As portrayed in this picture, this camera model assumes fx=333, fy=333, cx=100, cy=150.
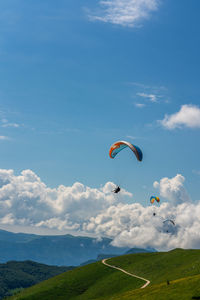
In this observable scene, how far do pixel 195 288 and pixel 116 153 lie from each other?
31.6 metres

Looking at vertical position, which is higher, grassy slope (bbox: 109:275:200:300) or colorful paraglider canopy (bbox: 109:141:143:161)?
colorful paraglider canopy (bbox: 109:141:143:161)

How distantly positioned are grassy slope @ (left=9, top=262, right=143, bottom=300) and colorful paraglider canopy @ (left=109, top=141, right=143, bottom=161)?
135 ft

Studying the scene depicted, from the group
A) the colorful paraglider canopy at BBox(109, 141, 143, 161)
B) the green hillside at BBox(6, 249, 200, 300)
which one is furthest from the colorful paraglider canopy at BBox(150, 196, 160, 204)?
the colorful paraglider canopy at BBox(109, 141, 143, 161)

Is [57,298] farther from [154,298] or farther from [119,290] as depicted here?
[154,298]

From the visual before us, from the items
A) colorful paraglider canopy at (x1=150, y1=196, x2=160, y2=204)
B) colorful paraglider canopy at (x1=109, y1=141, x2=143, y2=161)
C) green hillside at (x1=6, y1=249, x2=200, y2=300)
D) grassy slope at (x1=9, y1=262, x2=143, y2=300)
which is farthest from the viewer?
colorful paraglider canopy at (x1=150, y1=196, x2=160, y2=204)

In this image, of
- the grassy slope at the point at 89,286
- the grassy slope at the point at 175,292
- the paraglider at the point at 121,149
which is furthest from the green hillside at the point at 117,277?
the paraglider at the point at 121,149

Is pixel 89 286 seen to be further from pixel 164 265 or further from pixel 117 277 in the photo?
pixel 164 265

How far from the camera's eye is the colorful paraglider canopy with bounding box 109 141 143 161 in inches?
2613

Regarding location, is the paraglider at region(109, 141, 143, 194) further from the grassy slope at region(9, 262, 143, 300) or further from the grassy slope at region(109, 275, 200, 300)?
the grassy slope at region(9, 262, 143, 300)

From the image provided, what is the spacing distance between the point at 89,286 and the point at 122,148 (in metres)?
59.9

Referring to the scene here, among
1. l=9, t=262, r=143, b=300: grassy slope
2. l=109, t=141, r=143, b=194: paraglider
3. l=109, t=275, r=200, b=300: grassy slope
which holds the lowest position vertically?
l=109, t=275, r=200, b=300: grassy slope

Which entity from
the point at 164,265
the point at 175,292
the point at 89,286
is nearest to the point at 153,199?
the point at 164,265

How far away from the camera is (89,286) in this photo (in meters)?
111

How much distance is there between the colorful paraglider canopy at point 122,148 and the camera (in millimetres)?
66375
